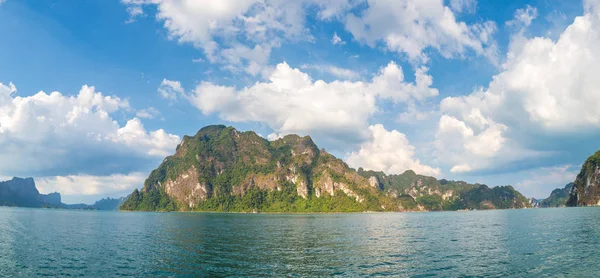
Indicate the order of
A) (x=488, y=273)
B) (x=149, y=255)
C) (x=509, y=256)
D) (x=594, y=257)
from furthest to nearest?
(x=149, y=255) < (x=509, y=256) < (x=594, y=257) < (x=488, y=273)

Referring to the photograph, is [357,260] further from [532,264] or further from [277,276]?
[532,264]

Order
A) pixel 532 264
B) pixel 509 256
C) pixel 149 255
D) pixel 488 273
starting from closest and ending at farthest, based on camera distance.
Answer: pixel 488 273, pixel 532 264, pixel 509 256, pixel 149 255

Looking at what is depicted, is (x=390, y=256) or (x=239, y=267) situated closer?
(x=239, y=267)

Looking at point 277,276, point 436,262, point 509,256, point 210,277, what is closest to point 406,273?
point 436,262

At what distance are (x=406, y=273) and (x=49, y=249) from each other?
6120 cm

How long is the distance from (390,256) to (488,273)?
51.8 feet

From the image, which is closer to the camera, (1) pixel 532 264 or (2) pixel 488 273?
(2) pixel 488 273

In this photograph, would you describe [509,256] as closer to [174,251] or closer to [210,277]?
[210,277]

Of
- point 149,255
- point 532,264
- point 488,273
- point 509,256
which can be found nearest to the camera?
point 488,273

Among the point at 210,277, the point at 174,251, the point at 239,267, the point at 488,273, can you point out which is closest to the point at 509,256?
A: the point at 488,273

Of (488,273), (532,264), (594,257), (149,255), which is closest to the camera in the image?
(488,273)

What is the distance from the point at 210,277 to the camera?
3953 centimetres

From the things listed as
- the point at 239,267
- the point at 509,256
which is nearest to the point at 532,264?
the point at 509,256

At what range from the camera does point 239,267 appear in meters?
45.0
